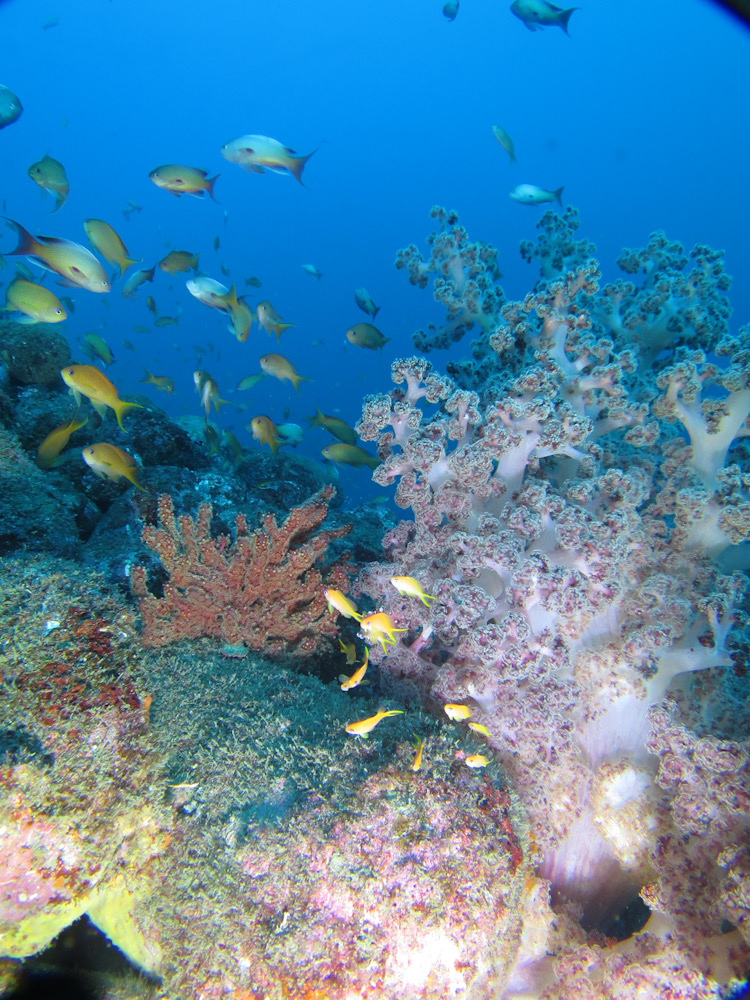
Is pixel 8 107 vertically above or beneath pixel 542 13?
beneath

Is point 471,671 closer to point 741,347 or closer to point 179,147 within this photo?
point 741,347

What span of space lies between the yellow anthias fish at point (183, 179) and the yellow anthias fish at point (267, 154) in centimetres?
40

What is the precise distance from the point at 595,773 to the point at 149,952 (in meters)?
2.89

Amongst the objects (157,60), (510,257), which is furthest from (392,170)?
(157,60)

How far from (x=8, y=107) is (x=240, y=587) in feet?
25.7

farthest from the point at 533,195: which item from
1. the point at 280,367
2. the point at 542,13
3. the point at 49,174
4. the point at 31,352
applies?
the point at 31,352

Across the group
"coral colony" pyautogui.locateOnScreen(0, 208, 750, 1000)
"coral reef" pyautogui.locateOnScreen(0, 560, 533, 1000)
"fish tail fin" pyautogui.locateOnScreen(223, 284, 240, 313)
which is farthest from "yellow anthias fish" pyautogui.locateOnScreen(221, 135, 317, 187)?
"coral reef" pyautogui.locateOnScreen(0, 560, 533, 1000)

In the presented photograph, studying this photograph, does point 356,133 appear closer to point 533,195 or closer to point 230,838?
point 533,195

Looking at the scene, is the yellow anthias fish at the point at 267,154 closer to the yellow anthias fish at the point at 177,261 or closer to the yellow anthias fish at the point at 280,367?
the yellow anthias fish at the point at 177,261

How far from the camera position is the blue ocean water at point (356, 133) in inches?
3649

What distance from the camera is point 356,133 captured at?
109 m

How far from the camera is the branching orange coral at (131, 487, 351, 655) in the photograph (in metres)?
3.53

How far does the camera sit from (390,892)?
225cm

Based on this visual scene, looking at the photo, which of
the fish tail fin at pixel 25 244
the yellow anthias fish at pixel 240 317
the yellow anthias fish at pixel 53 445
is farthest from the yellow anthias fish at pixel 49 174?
the yellow anthias fish at pixel 53 445
